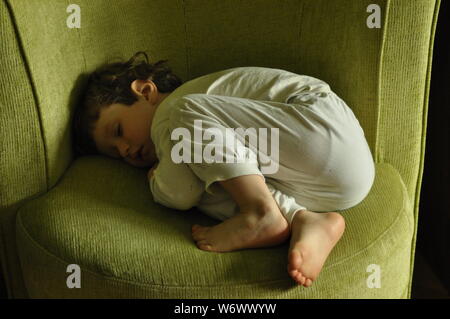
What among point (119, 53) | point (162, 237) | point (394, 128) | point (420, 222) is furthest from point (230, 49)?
point (420, 222)

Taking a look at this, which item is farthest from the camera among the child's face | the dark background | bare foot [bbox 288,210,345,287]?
the dark background

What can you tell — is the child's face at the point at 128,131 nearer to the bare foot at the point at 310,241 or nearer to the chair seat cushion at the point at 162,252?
the chair seat cushion at the point at 162,252

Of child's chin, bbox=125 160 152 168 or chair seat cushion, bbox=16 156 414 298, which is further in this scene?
child's chin, bbox=125 160 152 168

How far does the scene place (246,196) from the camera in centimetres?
93

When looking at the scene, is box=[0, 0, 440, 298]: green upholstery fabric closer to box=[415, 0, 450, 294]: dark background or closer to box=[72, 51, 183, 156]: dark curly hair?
box=[72, 51, 183, 156]: dark curly hair

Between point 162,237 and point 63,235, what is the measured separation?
167mm

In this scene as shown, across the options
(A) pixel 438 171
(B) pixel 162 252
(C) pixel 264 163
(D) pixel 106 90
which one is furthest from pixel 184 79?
(A) pixel 438 171

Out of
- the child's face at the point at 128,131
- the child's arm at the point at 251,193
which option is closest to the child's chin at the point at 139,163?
the child's face at the point at 128,131

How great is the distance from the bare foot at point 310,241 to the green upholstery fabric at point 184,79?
0.03 m

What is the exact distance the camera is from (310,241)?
0.89m

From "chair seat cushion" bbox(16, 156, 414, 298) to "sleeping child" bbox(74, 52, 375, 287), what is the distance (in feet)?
0.09

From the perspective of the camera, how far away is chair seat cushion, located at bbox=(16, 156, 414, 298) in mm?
872

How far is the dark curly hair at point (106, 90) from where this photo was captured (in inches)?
45.0

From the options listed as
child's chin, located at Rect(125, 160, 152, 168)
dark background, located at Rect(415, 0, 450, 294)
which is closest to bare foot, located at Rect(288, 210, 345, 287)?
child's chin, located at Rect(125, 160, 152, 168)
